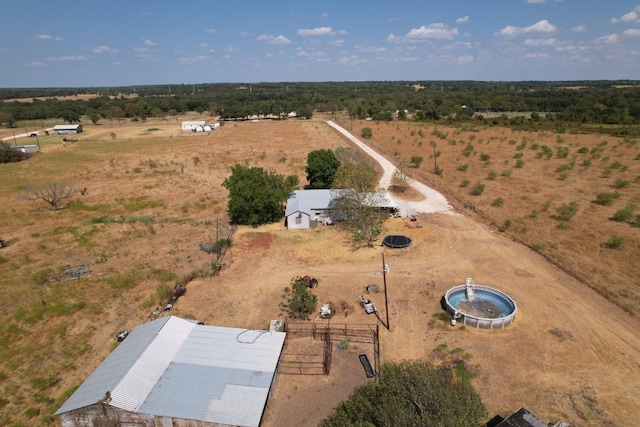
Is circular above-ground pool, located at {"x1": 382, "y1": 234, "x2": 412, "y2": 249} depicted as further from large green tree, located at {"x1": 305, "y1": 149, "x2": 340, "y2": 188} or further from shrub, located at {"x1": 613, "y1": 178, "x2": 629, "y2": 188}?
shrub, located at {"x1": 613, "y1": 178, "x2": 629, "y2": 188}

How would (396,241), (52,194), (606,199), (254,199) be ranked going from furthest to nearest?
1. (52,194)
2. (606,199)
3. (254,199)
4. (396,241)

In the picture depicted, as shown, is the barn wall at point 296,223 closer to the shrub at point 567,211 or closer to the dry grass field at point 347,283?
the dry grass field at point 347,283

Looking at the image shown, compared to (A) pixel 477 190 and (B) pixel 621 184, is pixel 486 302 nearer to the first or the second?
(A) pixel 477 190

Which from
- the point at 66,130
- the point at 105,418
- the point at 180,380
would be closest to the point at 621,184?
the point at 180,380

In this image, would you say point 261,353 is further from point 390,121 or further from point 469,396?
point 390,121

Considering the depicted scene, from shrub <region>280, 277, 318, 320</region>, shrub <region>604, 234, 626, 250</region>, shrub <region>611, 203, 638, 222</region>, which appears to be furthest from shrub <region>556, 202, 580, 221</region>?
shrub <region>280, 277, 318, 320</region>

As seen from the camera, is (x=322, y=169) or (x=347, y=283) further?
(x=322, y=169)
